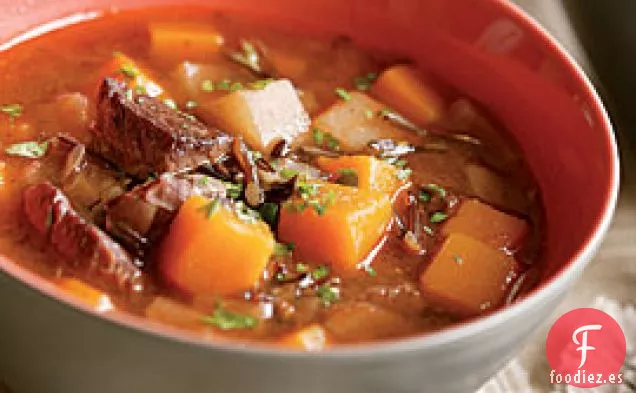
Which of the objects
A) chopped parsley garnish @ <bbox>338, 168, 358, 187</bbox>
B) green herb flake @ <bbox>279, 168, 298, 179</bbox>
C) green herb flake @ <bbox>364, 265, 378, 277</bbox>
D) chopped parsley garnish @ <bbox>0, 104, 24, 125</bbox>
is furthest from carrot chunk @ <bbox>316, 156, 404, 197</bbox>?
chopped parsley garnish @ <bbox>0, 104, 24, 125</bbox>

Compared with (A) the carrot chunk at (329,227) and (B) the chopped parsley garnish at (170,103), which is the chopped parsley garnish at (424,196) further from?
(B) the chopped parsley garnish at (170,103)

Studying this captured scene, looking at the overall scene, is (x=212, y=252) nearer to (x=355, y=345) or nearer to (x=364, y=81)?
(x=355, y=345)

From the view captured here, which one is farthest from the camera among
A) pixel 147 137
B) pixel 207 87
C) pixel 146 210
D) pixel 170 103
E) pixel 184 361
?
pixel 207 87

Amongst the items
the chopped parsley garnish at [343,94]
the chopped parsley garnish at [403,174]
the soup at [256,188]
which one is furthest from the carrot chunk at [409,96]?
the chopped parsley garnish at [403,174]

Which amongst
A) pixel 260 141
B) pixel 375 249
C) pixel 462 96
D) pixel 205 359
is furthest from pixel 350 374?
pixel 462 96

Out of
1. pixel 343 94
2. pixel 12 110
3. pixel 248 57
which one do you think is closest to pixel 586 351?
pixel 343 94

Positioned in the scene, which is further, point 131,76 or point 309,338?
point 131,76

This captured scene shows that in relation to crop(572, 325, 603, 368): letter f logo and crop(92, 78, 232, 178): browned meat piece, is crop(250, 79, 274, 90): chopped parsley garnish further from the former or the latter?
crop(572, 325, 603, 368): letter f logo
